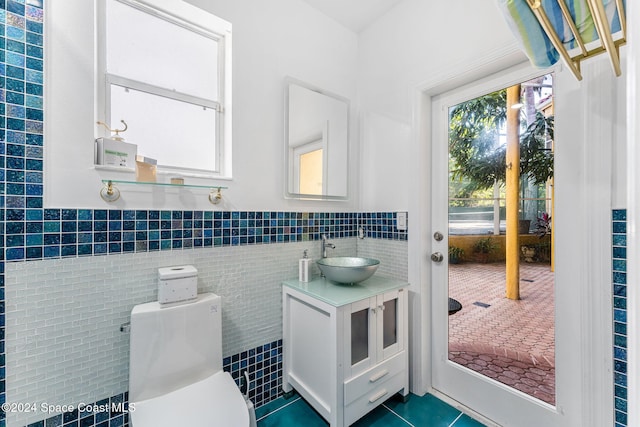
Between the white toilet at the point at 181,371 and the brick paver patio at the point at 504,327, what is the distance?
1358 mm

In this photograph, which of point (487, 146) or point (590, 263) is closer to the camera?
point (590, 263)

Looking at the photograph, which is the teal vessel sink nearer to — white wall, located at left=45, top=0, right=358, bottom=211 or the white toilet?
white wall, located at left=45, top=0, right=358, bottom=211

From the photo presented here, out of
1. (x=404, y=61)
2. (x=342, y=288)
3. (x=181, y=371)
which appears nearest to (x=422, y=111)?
(x=404, y=61)

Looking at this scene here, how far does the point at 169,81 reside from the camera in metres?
1.57

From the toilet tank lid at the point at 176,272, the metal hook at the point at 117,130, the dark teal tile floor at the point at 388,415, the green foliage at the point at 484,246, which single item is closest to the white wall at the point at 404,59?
the green foliage at the point at 484,246

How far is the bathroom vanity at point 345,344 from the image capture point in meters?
1.42

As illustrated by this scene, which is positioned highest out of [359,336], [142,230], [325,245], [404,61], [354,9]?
[354,9]

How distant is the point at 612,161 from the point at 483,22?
0.99 meters

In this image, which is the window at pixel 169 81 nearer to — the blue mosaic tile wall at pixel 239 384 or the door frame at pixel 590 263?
the blue mosaic tile wall at pixel 239 384

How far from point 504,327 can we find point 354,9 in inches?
93.3

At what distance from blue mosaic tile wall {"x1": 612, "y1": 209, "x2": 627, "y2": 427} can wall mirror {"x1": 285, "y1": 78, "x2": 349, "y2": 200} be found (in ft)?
4.89

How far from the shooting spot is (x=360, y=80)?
2.28 m

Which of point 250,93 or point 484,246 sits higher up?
point 250,93

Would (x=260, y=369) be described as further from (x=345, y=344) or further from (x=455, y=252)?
(x=455, y=252)
